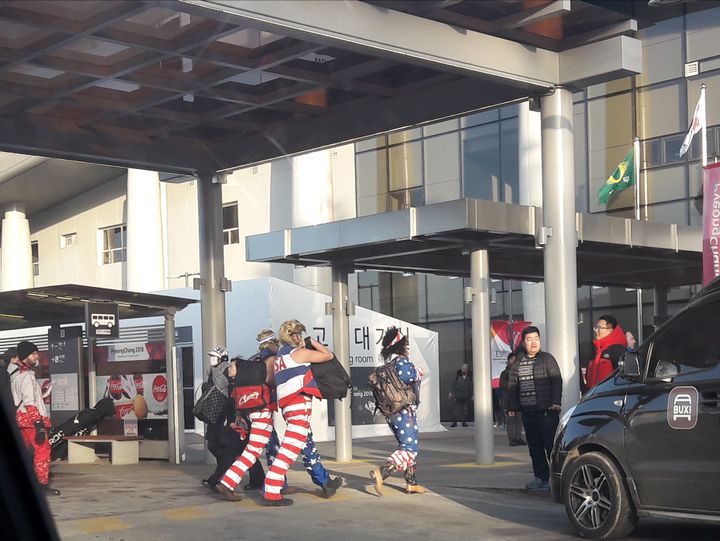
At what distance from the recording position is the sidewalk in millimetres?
9602

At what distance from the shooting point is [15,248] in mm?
43750

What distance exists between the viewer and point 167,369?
17.5 meters

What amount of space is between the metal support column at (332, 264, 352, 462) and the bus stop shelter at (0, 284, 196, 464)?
253 centimetres

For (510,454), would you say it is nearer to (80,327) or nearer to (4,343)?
(80,327)

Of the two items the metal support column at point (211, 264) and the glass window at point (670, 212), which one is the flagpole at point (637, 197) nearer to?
the glass window at point (670, 212)

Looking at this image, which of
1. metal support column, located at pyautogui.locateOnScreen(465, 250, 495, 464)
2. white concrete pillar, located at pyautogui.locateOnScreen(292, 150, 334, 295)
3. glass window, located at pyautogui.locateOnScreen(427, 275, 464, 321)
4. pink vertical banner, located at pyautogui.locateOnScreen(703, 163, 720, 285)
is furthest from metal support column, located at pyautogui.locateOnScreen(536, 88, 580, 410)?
white concrete pillar, located at pyautogui.locateOnScreen(292, 150, 334, 295)

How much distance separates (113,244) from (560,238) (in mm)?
32394

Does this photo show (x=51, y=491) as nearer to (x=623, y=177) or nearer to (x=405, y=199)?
(x=623, y=177)

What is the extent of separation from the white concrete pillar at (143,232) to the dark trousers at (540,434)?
2761 centimetres

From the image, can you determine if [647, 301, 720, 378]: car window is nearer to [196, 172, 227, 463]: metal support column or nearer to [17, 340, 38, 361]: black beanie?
[17, 340, 38, 361]: black beanie

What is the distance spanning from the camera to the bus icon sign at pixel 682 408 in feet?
27.3

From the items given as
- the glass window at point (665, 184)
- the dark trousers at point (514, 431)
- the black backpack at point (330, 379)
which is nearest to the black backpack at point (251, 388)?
the black backpack at point (330, 379)

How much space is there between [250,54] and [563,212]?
3.83 m

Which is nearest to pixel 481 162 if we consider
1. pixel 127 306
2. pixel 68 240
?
pixel 127 306
